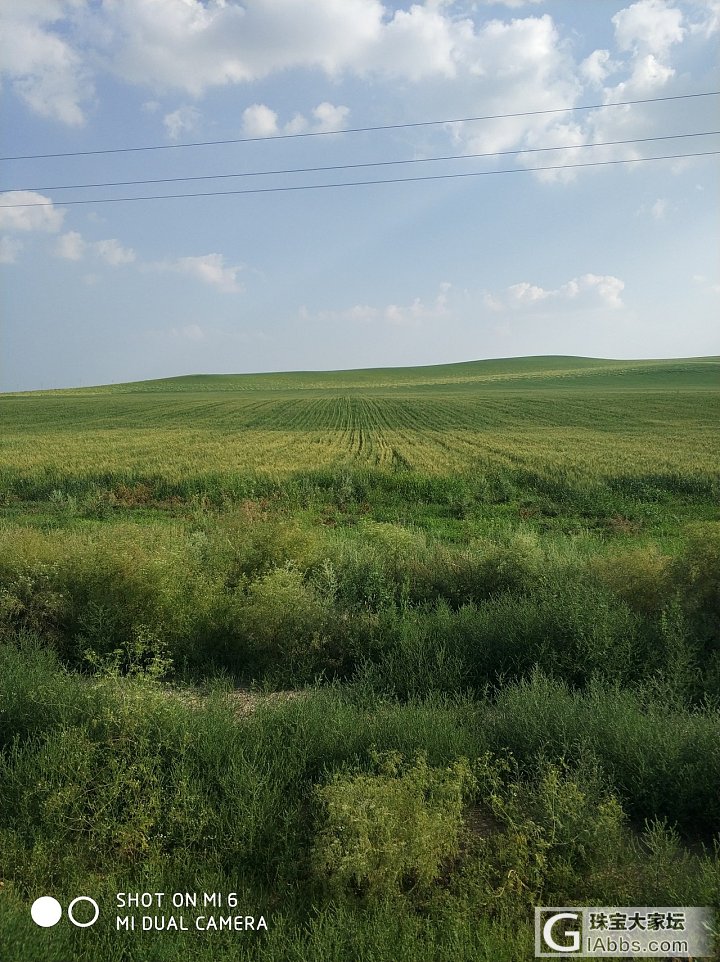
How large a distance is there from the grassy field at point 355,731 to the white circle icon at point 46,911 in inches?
4.1

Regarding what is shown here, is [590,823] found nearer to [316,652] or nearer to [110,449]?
[316,652]

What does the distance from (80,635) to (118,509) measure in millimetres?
13621

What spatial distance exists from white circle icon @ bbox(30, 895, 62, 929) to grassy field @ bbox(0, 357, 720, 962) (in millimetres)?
104

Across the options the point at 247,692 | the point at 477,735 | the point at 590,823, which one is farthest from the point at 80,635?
the point at 590,823

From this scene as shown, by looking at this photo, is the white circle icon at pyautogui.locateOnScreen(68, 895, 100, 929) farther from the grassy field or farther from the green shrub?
the green shrub

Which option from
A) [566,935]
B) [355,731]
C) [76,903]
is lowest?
[566,935]

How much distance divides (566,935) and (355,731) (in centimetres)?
299

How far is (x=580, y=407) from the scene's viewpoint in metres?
62.4

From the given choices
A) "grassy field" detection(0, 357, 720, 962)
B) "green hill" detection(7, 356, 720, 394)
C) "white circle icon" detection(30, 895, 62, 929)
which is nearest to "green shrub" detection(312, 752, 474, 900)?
"grassy field" detection(0, 357, 720, 962)

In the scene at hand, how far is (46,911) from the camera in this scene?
17.6 ft

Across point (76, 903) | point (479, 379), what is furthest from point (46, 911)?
point (479, 379)

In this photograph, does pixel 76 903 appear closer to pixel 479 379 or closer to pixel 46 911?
pixel 46 911

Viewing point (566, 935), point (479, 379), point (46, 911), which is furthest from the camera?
point (479, 379)

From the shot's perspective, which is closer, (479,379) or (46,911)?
(46,911)
